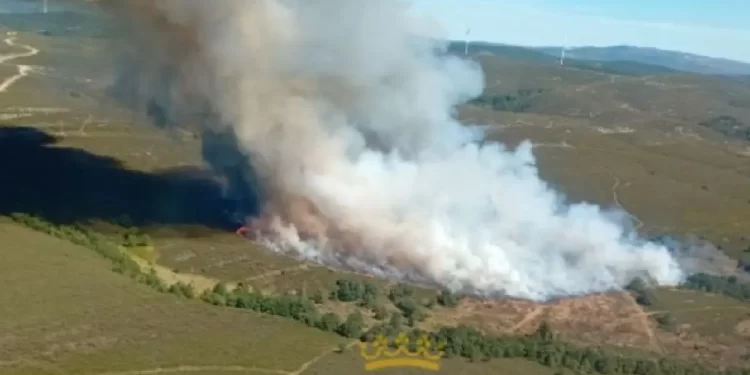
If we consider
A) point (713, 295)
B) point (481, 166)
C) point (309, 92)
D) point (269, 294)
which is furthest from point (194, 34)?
point (713, 295)

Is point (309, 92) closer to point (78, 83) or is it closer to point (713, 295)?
point (713, 295)

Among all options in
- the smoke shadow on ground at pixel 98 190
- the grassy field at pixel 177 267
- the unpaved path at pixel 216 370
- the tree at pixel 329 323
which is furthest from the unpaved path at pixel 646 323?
the smoke shadow on ground at pixel 98 190

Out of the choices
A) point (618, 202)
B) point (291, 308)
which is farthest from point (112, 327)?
point (618, 202)

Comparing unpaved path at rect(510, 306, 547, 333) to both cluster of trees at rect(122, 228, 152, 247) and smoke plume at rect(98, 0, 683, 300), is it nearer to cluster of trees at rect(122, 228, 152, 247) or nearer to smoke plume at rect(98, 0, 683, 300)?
smoke plume at rect(98, 0, 683, 300)

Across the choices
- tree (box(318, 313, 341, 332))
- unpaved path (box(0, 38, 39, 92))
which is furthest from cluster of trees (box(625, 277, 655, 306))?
unpaved path (box(0, 38, 39, 92))

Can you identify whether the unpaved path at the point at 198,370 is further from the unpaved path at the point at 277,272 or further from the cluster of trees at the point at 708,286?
the cluster of trees at the point at 708,286

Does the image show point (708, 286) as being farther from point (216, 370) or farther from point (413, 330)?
point (216, 370)
